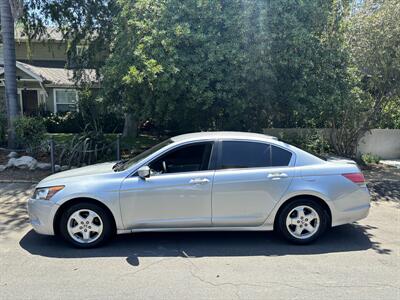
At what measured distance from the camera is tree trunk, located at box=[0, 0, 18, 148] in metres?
12.1

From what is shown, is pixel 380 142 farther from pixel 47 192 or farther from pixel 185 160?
pixel 47 192

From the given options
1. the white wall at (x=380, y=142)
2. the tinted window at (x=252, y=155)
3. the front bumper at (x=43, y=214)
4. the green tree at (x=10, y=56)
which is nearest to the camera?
the front bumper at (x=43, y=214)

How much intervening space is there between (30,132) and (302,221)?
907 cm

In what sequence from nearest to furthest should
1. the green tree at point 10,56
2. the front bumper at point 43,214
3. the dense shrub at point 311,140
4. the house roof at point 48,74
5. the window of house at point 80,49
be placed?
the front bumper at point 43,214 → the dense shrub at point 311,140 → the green tree at point 10,56 → the window of house at point 80,49 → the house roof at point 48,74

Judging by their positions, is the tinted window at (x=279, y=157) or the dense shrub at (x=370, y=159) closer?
the tinted window at (x=279, y=157)

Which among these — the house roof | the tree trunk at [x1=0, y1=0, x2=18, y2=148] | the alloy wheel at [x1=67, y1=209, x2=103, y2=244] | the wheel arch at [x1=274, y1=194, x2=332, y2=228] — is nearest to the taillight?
the wheel arch at [x1=274, y1=194, x2=332, y2=228]

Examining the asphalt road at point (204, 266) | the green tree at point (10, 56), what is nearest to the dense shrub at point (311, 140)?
the asphalt road at point (204, 266)

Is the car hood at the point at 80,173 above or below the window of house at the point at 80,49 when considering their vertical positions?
below

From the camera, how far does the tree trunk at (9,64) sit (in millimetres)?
12065

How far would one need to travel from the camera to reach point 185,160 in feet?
18.0

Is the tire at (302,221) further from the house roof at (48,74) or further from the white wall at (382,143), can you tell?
the house roof at (48,74)

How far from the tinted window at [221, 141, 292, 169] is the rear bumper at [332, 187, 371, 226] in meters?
0.92

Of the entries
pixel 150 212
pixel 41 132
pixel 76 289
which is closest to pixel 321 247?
pixel 150 212

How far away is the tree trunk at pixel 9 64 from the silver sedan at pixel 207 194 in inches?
311
